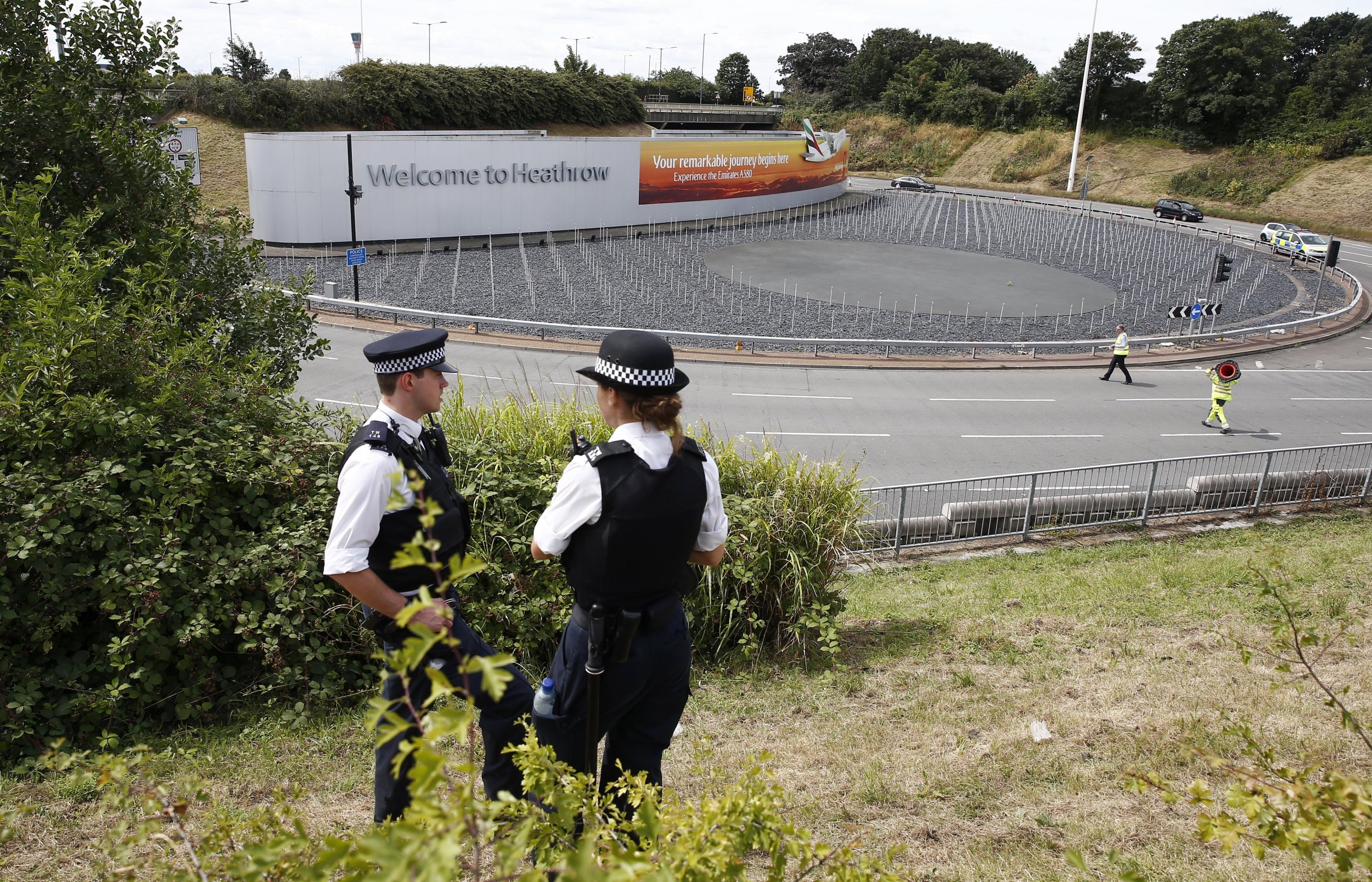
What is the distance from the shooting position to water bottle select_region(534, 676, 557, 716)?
3.49 m

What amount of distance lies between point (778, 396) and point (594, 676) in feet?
51.5

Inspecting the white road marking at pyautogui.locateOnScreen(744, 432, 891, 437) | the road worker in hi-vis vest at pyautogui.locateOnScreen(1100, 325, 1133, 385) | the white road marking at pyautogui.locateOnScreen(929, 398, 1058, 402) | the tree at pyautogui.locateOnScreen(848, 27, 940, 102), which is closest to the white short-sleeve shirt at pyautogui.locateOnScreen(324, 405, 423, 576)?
the white road marking at pyautogui.locateOnScreen(744, 432, 891, 437)

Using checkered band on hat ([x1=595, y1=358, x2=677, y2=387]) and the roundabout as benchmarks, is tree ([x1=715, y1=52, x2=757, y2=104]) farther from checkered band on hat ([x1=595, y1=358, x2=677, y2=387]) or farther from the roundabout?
checkered band on hat ([x1=595, y1=358, x2=677, y2=387])

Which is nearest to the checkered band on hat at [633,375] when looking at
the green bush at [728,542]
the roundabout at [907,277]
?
the green bush at [728,542]

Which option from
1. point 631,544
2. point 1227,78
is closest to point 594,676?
point 631,544

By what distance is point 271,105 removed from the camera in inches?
1711

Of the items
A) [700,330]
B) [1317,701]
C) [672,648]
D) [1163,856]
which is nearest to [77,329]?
[672,648]

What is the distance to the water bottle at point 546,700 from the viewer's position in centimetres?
349

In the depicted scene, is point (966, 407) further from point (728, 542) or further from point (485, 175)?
point (485, 175)

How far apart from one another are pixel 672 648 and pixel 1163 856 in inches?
80.0

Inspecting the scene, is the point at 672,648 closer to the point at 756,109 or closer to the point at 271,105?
the point at 271,105

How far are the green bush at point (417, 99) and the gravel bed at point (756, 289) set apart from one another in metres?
17.5

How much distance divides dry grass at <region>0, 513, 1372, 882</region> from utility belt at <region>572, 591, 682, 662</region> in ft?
1.72

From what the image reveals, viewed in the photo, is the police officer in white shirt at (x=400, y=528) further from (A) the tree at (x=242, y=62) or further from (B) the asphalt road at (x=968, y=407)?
(A) the tree at (x=242, y=62)
